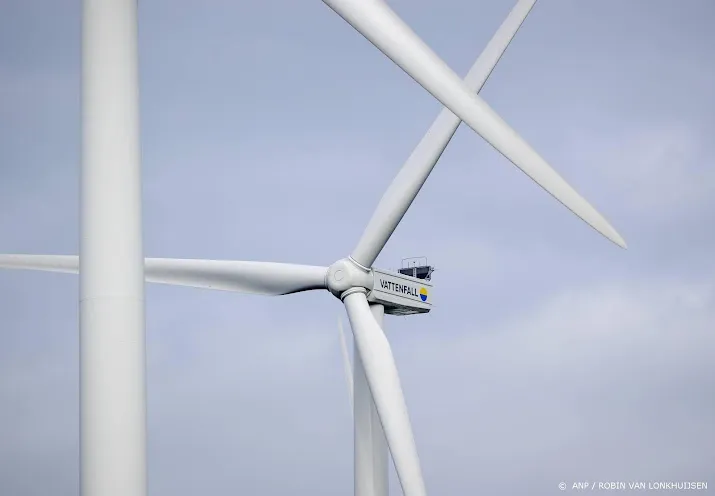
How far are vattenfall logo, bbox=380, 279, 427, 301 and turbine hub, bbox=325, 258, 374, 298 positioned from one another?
3.42ft

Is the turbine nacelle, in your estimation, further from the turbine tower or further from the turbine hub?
the turbine tower

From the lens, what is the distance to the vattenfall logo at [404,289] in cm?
3376

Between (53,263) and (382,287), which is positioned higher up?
(53,263)

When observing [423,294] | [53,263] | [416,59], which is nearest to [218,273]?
[53,263]

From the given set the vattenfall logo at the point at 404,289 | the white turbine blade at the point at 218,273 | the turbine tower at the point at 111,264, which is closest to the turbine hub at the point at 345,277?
the white turbine blade at the point at 218,273

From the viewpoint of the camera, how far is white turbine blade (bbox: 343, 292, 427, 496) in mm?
27047

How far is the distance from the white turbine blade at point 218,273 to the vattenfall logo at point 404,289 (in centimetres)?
267

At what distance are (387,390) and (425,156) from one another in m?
6.54

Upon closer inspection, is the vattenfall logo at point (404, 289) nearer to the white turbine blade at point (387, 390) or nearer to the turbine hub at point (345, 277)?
the turbine hub at point (345, 277)

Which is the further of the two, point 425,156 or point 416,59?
point 425,156

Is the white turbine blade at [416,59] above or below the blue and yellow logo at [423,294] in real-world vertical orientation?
below

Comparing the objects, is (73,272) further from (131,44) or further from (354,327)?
(131,44)

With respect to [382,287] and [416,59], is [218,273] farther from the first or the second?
[416,59]

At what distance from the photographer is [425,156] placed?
1217 inches
